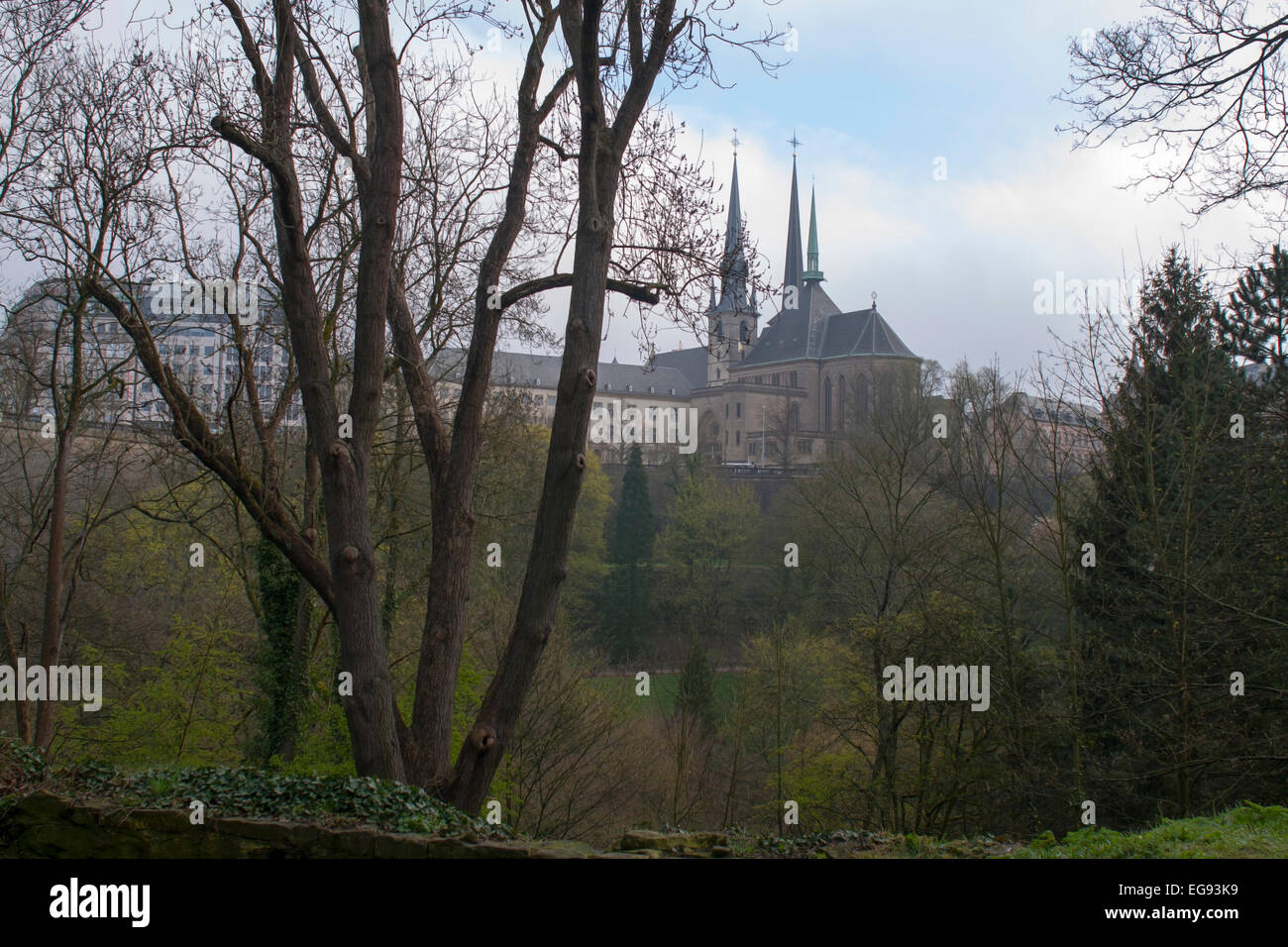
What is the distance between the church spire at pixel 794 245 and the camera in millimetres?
96750

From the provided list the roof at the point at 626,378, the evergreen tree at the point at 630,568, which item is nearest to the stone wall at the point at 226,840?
the evergreen tree at the point at 630,568

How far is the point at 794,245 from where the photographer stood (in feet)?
317

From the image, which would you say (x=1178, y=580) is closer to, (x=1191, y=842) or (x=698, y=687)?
(x=1191, y=842)

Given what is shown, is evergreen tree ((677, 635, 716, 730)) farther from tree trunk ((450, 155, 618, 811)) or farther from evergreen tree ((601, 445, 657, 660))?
tree trunk ((450, 155, 618, 811))

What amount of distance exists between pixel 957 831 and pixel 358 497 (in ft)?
40.2

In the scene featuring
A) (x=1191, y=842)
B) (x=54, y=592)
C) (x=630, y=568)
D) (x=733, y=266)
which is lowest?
(x=1191, y=842)

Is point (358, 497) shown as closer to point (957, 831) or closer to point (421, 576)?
point (421, 576)

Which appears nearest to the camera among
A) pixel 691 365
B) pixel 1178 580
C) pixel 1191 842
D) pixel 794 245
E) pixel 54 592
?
pixel 1191 842

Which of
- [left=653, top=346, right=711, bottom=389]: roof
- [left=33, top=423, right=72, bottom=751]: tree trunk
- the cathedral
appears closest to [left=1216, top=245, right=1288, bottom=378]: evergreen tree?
[left=33, top=423, right=72, bottom=751]: tree trunk

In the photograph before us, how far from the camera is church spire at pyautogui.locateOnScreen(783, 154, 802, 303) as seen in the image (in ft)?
317

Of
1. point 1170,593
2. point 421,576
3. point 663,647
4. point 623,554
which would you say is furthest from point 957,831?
point 623,554

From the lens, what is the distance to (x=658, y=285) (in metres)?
8.10

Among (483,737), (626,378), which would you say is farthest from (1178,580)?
(626,378)

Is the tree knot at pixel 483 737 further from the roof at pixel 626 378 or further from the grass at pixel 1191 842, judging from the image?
the roof at pixel 626 378
